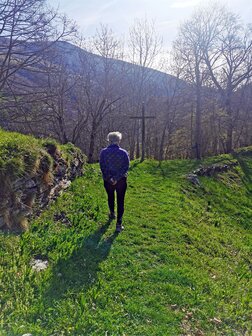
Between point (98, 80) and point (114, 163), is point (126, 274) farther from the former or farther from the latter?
point (98, 80)

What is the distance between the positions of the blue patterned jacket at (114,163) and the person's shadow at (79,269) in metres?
1.19

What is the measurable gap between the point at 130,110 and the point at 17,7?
42.6 ft

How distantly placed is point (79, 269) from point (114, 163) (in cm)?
205

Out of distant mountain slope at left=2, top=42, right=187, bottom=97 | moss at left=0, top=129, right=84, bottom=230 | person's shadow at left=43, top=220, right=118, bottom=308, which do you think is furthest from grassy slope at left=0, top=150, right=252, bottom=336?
distant mountain slope at left=2, top=42, right=187, bottom=97

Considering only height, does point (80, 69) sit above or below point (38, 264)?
above

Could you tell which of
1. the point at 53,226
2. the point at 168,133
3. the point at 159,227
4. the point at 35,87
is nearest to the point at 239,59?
the point at 168,133

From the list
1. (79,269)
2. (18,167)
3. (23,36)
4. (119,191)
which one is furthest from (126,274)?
(23,36)

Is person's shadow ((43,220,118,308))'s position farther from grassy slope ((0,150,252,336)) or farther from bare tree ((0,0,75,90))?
bare tree ((0,0,75,90))

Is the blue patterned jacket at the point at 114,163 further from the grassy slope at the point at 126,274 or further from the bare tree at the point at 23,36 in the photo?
the bare tree at the point at 23,36

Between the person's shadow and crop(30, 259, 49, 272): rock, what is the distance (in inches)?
6.6

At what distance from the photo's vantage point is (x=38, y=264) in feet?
13.6

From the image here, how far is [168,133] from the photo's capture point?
24688 mm

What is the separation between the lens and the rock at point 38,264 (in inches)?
158

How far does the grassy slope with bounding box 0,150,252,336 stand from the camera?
3.31 metres
